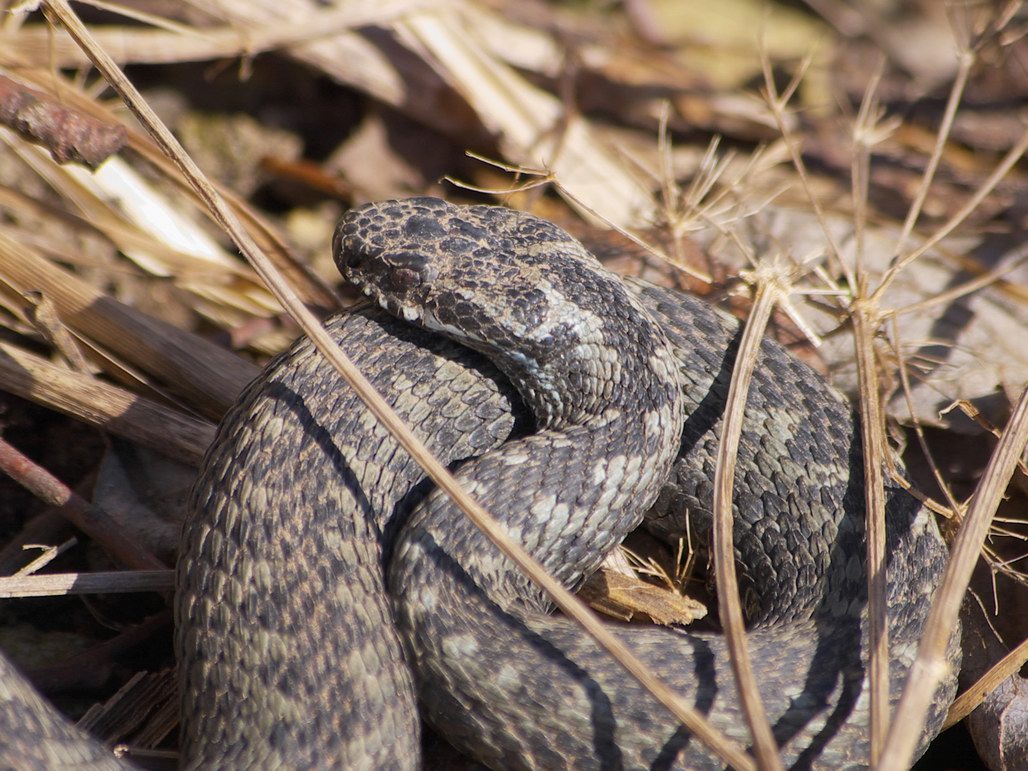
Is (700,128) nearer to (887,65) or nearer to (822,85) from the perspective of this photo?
(822,85)

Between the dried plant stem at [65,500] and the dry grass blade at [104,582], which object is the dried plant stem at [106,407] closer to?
the dried plant stem at [65,500]

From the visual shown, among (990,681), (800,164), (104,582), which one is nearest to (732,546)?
(990,681)

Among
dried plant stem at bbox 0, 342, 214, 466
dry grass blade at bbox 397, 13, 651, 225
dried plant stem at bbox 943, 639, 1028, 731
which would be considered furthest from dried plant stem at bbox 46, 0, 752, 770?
dry grass blade at bbox 397, 13, 651, 225

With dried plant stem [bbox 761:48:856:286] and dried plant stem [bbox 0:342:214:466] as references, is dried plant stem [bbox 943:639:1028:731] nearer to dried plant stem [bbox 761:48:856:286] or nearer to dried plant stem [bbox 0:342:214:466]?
dried plant stem [bbox 761:48:856:286]

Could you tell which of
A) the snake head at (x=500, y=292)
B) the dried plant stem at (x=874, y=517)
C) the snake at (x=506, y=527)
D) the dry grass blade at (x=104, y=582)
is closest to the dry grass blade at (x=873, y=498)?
the dried plant stem at (x=874, y=517)

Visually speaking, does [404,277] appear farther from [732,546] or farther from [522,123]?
[522,123]
